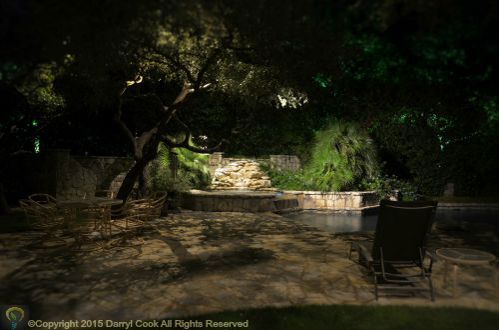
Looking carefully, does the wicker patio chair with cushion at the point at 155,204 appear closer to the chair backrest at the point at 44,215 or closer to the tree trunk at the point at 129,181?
the tree trunk at the point at 129,181

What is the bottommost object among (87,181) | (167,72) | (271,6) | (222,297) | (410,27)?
(222,297)

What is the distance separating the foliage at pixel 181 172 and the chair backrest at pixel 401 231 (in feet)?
30.2

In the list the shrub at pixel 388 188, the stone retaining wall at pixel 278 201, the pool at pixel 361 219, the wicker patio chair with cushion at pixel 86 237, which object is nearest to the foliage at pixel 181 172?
the stone retaining wall at pixel 278 201

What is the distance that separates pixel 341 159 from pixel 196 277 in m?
12.3

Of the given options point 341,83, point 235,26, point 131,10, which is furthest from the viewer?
point 341,83

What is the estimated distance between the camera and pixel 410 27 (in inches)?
172

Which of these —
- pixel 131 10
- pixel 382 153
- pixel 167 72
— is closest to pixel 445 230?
pixel 167 72

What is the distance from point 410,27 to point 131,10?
3004mm

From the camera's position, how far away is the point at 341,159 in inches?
684

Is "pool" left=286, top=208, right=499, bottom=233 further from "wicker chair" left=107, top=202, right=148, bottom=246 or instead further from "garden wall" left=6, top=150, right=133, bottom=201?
"garden wall" left=6, top=150, right=133, bottom=201

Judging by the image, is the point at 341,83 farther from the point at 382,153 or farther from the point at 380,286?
the point at 382,153

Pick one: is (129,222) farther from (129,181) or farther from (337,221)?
(337,221)

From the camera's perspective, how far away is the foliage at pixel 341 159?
16.8m

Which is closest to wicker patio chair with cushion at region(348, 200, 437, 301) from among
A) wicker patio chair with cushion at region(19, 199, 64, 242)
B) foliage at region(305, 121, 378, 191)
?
wicker patio chair with cushion at region(19, 199, 64, 242)
